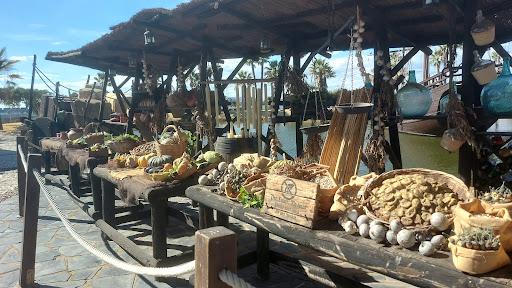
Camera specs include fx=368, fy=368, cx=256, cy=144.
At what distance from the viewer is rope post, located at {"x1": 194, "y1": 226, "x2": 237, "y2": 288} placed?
189 centimetres

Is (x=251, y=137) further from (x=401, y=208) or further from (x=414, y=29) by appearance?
(x=401, y=208)

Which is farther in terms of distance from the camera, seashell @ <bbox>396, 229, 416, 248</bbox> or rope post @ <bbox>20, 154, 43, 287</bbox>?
rope post @ <bbox>20, 154, 43, 287</bbox>

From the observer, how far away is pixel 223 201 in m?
3.40

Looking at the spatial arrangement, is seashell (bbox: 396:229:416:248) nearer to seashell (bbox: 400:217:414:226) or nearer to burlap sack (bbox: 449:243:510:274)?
seashell (bbox: 400:217:414:226)

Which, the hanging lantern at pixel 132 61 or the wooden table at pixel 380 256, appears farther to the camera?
the hanging lantern at pixel 132 61

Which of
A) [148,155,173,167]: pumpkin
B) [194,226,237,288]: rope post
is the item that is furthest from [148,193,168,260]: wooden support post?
[194,226,237,288]: rope post

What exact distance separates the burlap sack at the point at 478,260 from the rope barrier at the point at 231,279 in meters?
1.08

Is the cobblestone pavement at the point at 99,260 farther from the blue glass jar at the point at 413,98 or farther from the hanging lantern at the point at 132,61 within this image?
the hanging lantern at the point at 132,61

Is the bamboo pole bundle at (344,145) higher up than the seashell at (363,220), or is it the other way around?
the bamboo pole bundle at (344,145)

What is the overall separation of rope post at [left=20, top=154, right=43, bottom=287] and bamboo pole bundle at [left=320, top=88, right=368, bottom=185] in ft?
10.5

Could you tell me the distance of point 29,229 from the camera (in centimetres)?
416

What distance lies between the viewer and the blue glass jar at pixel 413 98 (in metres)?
4.23

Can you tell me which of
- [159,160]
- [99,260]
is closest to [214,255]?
[159,160]

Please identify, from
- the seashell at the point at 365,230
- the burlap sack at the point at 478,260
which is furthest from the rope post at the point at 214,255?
the burlap sack at the point at 478,260
